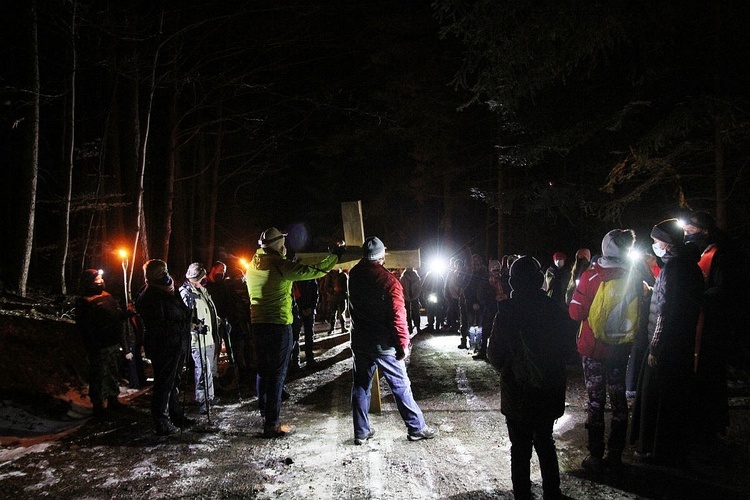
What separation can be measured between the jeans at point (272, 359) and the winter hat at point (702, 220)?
492cm

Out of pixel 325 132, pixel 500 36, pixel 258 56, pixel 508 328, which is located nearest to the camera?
pixel 508 328

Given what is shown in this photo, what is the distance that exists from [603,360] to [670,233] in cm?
142

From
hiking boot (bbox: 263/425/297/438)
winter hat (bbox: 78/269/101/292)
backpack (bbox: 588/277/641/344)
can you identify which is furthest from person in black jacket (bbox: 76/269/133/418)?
backpack (bbox: 588/277/641/344)

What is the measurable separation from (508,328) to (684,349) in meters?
2.32

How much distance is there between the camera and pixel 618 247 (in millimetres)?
4703

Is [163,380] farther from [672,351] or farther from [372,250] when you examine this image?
[672,351]

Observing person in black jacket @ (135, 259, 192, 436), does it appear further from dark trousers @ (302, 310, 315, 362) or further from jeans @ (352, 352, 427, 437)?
dark trousers @ (302, 310, 315, 362)

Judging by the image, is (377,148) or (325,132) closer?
(377,148)

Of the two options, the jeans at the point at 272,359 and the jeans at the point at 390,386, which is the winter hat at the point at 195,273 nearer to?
the jeans at the point at 272,359

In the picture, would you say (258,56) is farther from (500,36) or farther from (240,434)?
(240,434)

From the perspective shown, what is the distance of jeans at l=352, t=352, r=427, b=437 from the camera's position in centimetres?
554

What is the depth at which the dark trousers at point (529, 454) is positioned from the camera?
12.4 feet

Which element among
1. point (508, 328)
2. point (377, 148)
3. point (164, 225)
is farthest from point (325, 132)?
point (508, 328)

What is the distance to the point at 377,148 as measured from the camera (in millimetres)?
26156
